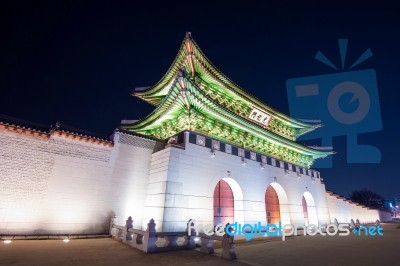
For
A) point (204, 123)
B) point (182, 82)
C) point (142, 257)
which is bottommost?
point (142, 257)

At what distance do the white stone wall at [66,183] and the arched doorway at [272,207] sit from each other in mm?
8970

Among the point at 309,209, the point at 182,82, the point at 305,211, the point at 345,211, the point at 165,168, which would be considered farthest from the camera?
the point at 345,211

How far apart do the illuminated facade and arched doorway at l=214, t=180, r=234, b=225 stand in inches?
2.3

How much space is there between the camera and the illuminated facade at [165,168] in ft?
31.0

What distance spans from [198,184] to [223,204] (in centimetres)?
264

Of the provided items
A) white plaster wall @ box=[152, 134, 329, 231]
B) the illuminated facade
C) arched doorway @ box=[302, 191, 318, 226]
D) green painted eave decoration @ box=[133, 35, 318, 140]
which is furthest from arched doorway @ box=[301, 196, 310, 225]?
green painted eave decoration @ box=[133, 35, 318, 140]

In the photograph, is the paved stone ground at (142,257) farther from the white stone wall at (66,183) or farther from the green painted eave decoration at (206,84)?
the green painted eave decoration at (206,84)

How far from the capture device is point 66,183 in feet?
33.1

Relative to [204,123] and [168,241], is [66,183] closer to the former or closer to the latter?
[168,241]

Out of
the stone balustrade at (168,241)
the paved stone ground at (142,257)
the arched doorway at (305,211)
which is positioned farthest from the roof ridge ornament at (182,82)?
the arched doorway at (305,211)

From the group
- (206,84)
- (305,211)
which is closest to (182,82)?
(206,84)

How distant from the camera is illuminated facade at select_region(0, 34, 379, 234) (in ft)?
31.0

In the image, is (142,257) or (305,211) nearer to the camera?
(142,257)

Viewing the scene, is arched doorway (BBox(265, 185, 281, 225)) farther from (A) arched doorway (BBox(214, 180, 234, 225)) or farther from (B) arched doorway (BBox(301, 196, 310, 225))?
(B) arched doorway (BBox(301, 196, 310, 225))
